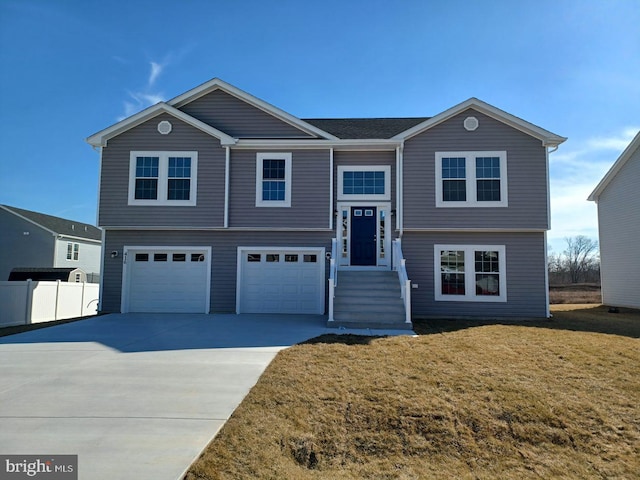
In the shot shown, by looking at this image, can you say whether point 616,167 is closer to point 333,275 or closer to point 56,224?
point 333,275

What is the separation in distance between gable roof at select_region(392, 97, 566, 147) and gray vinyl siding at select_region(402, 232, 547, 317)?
2.96 m

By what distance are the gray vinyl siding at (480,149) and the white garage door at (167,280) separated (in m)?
6.85

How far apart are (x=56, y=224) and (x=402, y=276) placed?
27.9 meters

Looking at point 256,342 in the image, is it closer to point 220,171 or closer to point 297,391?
point 297,391

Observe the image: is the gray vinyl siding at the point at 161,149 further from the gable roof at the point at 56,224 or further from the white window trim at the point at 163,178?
the gable roof at the point at 56,224

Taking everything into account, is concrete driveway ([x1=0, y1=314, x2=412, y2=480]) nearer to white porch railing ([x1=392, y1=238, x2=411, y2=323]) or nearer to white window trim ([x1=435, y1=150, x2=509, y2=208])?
white porch railing ([x1=392, y1=238, x2=411, y2=323])

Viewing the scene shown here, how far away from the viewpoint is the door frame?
12.8 metres

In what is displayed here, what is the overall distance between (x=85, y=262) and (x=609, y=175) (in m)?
33.9

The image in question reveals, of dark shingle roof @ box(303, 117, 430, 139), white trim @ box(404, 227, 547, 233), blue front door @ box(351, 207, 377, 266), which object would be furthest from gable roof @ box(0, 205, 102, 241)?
white trim @ box(404, 227, 547, 233)

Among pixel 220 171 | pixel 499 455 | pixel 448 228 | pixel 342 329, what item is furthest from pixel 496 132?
pixel 499 455

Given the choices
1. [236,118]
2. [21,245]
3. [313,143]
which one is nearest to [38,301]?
[236,118]

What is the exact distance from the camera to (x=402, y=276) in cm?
1091

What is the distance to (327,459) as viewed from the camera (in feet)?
13.3

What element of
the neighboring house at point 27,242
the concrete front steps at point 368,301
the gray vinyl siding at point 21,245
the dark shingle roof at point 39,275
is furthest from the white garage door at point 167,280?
the gray vinyl siding at point 21,245
